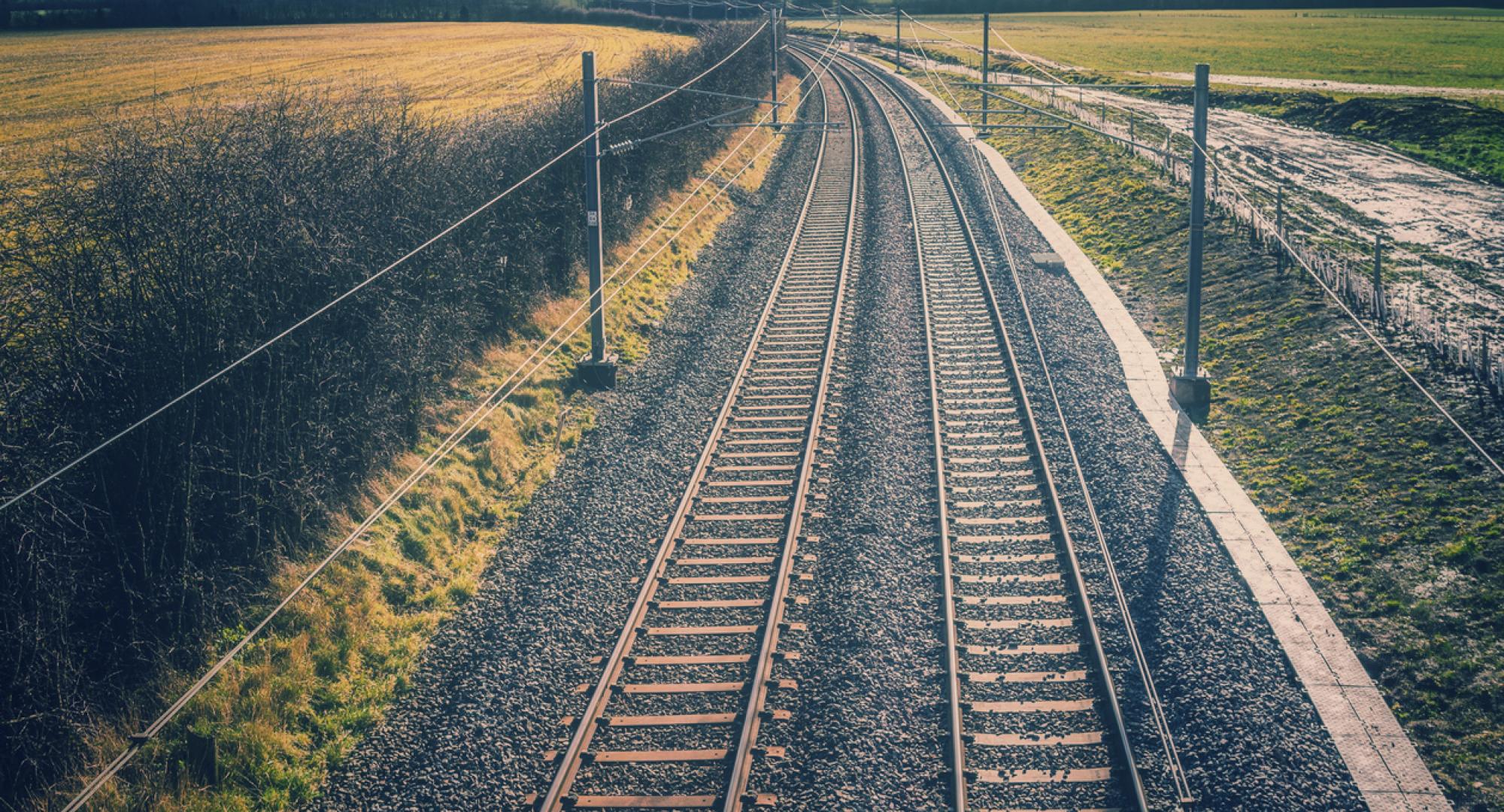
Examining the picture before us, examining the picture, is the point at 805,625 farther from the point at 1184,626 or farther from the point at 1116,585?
the point at 1184,626

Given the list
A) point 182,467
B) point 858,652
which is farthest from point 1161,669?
point 182,467

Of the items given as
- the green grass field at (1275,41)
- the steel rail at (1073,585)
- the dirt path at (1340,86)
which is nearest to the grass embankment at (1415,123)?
the dirt path at (1340,86)

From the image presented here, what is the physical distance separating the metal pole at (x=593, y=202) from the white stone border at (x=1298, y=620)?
8.46 metres

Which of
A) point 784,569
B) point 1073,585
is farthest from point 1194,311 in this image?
point 784,569

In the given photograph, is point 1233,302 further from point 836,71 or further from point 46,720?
point 836,71

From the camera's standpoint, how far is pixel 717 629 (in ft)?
34.8

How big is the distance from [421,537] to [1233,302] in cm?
1470

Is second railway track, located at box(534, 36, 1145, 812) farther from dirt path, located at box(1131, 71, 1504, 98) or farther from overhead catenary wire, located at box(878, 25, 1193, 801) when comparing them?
dirt path, located at box(1131, 71, 1504, 98)

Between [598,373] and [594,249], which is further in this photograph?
[598,373]

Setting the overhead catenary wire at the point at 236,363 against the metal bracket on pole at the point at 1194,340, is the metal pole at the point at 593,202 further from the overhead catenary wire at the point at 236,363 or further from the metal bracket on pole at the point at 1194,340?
the metal bracket on pole at the point at 1194,340

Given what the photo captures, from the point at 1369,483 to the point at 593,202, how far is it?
452 inches

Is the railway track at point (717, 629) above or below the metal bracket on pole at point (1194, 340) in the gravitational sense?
below

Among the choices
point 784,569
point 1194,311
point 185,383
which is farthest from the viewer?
point 1194,311

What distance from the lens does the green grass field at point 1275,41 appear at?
5500 centimetres
